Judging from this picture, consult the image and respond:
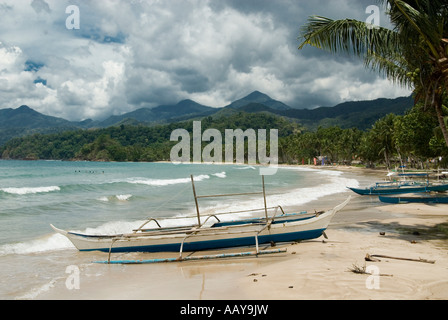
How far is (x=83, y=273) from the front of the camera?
753 cm

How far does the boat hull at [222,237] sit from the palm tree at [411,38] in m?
3.76

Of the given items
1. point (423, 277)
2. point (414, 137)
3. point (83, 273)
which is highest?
point (414, 137)

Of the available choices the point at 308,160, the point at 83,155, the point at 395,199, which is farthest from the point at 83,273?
the point at 83,155

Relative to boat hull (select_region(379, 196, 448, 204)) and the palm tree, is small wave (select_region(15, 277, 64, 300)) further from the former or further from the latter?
boat hull (select_region(379, 196, 448, 204))

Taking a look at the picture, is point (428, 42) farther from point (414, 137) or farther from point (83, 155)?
point (83, 155)

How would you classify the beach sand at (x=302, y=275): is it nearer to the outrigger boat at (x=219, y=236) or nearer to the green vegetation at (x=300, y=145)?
the outrigger boat at (x=219, y=236)

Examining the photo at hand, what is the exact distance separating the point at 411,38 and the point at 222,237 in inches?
265

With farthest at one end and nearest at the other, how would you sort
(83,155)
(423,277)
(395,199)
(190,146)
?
(83,155) < (190,146) < (395,199) < (423,277)

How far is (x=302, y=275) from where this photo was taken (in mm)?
5820

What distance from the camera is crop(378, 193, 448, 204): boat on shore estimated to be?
1602 cm

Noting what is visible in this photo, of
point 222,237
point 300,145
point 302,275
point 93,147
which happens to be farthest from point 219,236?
point 93,147

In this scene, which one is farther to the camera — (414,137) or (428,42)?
(414,137)

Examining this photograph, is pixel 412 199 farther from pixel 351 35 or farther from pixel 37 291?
pixel 37 291
